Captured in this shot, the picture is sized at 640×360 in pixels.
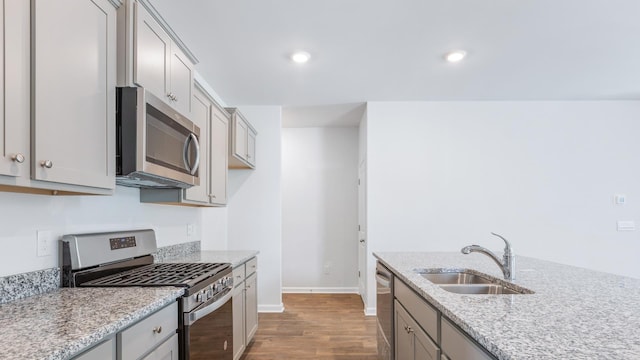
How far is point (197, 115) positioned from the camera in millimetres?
2725

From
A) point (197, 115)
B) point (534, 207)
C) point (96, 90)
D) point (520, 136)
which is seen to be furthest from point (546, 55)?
point (96, 90)

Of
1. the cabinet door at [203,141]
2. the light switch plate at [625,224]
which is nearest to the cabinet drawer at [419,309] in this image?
the cabinet door at [203,141]

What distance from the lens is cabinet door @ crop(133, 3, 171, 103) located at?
1.72 m

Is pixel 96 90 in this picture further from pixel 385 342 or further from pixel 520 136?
pixel 520 136

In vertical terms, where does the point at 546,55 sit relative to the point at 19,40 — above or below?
above

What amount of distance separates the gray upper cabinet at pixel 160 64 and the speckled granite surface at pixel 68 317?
3.07ft

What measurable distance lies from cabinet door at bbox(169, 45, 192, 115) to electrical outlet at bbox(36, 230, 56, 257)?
875 millimetres

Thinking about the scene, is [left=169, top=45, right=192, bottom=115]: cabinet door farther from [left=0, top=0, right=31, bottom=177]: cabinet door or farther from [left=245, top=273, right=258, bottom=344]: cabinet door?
[left=245, top=273, right=258, bottom=344]: cabinet door

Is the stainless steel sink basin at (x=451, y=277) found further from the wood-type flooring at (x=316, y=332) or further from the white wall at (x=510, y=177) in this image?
the white wall at (x=510, y=177)

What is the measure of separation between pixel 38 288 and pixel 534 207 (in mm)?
4624

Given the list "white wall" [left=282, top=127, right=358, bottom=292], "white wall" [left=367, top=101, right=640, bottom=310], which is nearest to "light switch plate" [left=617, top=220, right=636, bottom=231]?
"white wall" [left=367, top=101, right=640, bottom=310]

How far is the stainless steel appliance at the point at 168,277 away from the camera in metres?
1.72

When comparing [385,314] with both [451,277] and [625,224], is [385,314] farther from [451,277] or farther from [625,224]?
[625,224]

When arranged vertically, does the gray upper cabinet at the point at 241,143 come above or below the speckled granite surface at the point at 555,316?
above
